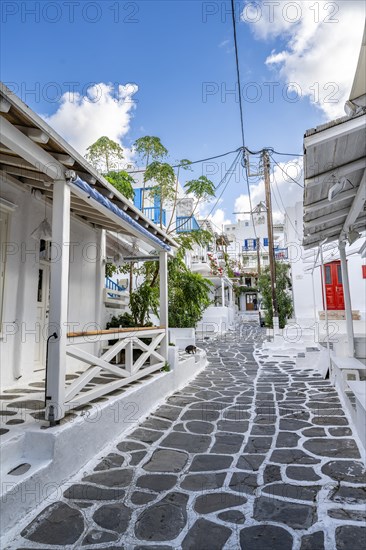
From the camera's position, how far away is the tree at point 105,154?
11.4 meters

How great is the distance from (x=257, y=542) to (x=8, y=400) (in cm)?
360

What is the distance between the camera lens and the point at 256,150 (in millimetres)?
15250

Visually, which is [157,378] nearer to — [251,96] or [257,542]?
[257,542]

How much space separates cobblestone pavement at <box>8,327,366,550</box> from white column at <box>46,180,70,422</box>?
86 centimetres

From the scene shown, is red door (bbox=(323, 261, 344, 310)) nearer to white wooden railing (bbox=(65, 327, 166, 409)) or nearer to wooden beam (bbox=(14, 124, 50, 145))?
white wooden railing (bbox=(65, 327, 166, 409))

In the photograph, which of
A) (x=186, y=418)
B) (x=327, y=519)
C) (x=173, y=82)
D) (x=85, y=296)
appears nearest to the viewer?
(x=327, y=519)

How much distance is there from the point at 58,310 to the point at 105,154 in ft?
30.6

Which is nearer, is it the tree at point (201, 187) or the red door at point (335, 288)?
the tree at point (201, 187)

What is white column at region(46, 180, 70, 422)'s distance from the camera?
354 cm

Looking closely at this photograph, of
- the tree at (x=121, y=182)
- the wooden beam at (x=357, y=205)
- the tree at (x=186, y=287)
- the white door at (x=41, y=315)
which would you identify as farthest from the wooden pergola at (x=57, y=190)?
the tree at (x=186, y=287)

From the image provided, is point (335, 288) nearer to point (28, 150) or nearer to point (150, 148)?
point (150, 148)

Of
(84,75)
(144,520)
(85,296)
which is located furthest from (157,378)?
(84,75)

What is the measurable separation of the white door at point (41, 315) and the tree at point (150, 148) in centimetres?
697

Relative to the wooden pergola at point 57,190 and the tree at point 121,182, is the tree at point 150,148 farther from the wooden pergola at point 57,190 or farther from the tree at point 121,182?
the wooden pergola at point 57,190
